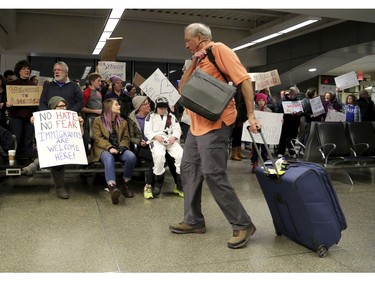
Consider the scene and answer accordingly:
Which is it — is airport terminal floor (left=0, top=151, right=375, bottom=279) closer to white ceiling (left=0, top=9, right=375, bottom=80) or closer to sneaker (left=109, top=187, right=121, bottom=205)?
sneaker (left=109, top=187, right=121, bottom=205)

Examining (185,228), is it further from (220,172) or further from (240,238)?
(220,172)

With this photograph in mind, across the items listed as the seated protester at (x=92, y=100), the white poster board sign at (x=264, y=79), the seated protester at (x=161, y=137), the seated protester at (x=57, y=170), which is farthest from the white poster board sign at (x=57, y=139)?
the white poster board sign at (x=264, y=79)

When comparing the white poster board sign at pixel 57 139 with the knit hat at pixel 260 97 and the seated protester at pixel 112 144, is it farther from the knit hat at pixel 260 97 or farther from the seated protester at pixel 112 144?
the knit hat at pixel 260 97

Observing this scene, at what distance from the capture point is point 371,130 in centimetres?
628

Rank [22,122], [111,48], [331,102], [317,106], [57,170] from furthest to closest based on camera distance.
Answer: [331,102] → [111,48] → [317,106] → [22,122] → [57,170]

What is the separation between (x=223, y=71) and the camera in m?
2.98

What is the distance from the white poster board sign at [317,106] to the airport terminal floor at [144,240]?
3.20 meters

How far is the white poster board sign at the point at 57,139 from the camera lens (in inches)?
170

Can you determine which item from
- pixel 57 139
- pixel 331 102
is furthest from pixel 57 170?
pixel 331 102

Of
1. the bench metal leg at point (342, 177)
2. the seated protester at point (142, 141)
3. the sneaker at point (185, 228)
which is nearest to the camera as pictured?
the sneaker at point (185, 228)

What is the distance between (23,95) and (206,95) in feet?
10.5

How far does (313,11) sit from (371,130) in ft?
8.68

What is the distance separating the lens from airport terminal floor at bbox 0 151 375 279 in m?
2.62

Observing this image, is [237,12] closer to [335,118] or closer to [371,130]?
[335,118]
